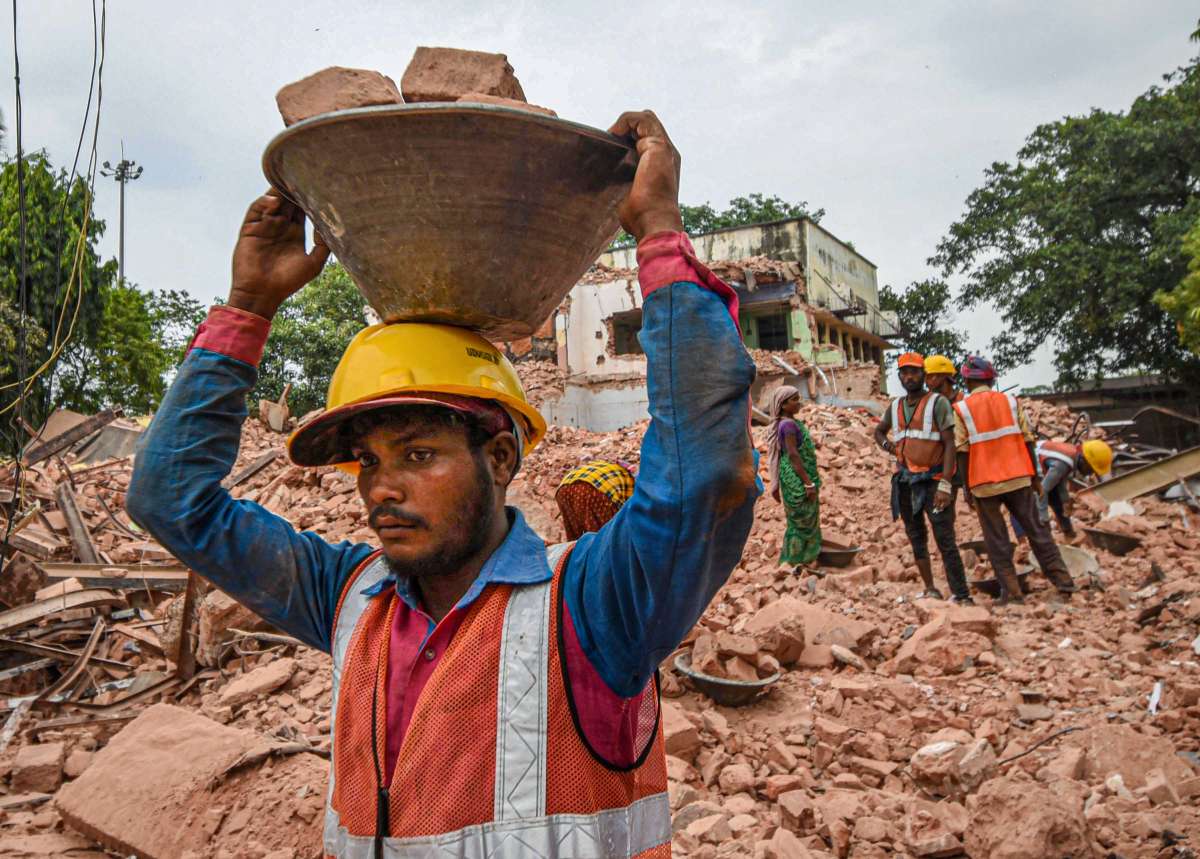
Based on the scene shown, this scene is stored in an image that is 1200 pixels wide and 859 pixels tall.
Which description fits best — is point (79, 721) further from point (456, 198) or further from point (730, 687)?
point (456, 198)

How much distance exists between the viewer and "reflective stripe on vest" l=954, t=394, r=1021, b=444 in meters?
6.32

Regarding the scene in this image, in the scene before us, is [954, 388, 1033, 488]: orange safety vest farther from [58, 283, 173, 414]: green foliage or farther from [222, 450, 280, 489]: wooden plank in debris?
[58, 283, 173, 414]: green foliage

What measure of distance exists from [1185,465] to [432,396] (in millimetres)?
11674

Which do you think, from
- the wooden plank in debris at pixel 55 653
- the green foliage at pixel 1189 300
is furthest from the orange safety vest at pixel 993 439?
the green foliage at pixel 1189 300

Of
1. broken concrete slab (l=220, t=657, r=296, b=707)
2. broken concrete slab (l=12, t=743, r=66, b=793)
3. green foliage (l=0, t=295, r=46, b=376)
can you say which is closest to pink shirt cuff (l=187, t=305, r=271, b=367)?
broken concrete slab (l=12, t=743, r=66, b=793)

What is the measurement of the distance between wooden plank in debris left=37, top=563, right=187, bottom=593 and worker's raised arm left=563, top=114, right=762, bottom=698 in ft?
21.9

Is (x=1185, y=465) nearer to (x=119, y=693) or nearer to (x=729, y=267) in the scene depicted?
(x=119, y=693)

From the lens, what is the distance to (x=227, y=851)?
3279 millimetres

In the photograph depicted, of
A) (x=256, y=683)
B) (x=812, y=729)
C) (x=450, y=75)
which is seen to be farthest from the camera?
(x=256, y=683)

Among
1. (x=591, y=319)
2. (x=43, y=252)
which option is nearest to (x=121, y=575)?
(x=43, y=252)

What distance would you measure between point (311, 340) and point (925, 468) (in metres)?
22.2

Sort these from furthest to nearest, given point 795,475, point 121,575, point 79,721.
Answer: point 795,475 < point 121,575 < point 79,721

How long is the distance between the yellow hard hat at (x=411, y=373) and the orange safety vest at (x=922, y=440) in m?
5.32

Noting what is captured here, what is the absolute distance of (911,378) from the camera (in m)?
6.71
